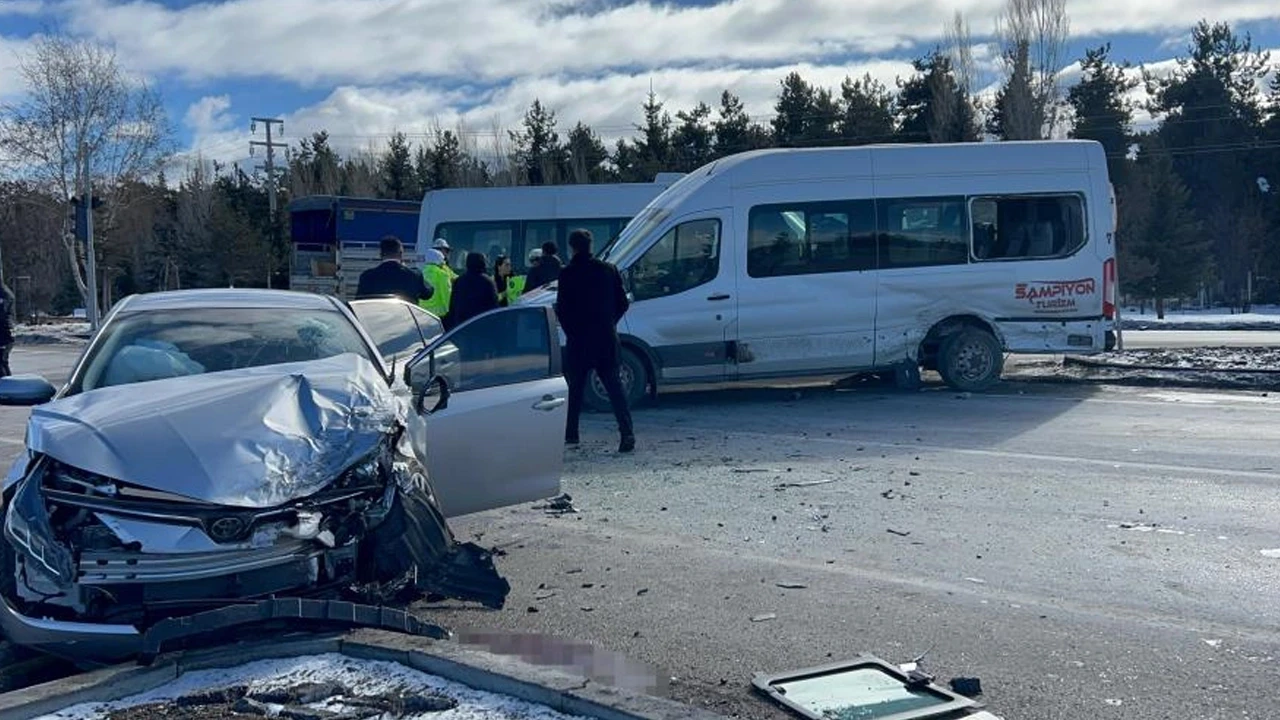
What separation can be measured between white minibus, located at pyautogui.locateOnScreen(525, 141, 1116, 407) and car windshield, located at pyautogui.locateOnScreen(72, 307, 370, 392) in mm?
6931

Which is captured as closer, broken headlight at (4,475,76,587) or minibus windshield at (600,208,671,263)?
broken headlight at (4,475,76,587)

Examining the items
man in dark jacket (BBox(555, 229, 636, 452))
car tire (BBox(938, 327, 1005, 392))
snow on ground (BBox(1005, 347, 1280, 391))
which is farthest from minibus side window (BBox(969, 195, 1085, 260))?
man in dark jacket (BBox(555, 229, 636, 452))

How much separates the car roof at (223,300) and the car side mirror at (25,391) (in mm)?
608

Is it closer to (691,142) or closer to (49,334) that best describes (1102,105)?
(691,142)

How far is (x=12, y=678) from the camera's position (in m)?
5.21

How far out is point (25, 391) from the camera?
267 inches

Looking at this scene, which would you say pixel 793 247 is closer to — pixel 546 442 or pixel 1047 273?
pixel 1047 273

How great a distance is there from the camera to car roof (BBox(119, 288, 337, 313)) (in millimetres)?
7145

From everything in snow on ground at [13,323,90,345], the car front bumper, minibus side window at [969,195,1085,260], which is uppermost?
minibus side window at [969,195,1085,260]

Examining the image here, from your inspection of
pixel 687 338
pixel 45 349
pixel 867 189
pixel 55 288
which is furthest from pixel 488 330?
pixel 55 288

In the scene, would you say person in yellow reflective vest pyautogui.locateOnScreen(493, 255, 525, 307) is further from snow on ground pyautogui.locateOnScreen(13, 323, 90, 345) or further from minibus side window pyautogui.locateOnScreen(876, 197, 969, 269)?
snow on ground pyautogui.locateOnScreen(13, 323, 90, 345)

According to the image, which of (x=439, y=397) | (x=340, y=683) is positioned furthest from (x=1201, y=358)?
(x=340, y=683)

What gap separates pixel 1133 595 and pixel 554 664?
3013 millimetres

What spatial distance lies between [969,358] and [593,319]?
566 cm
